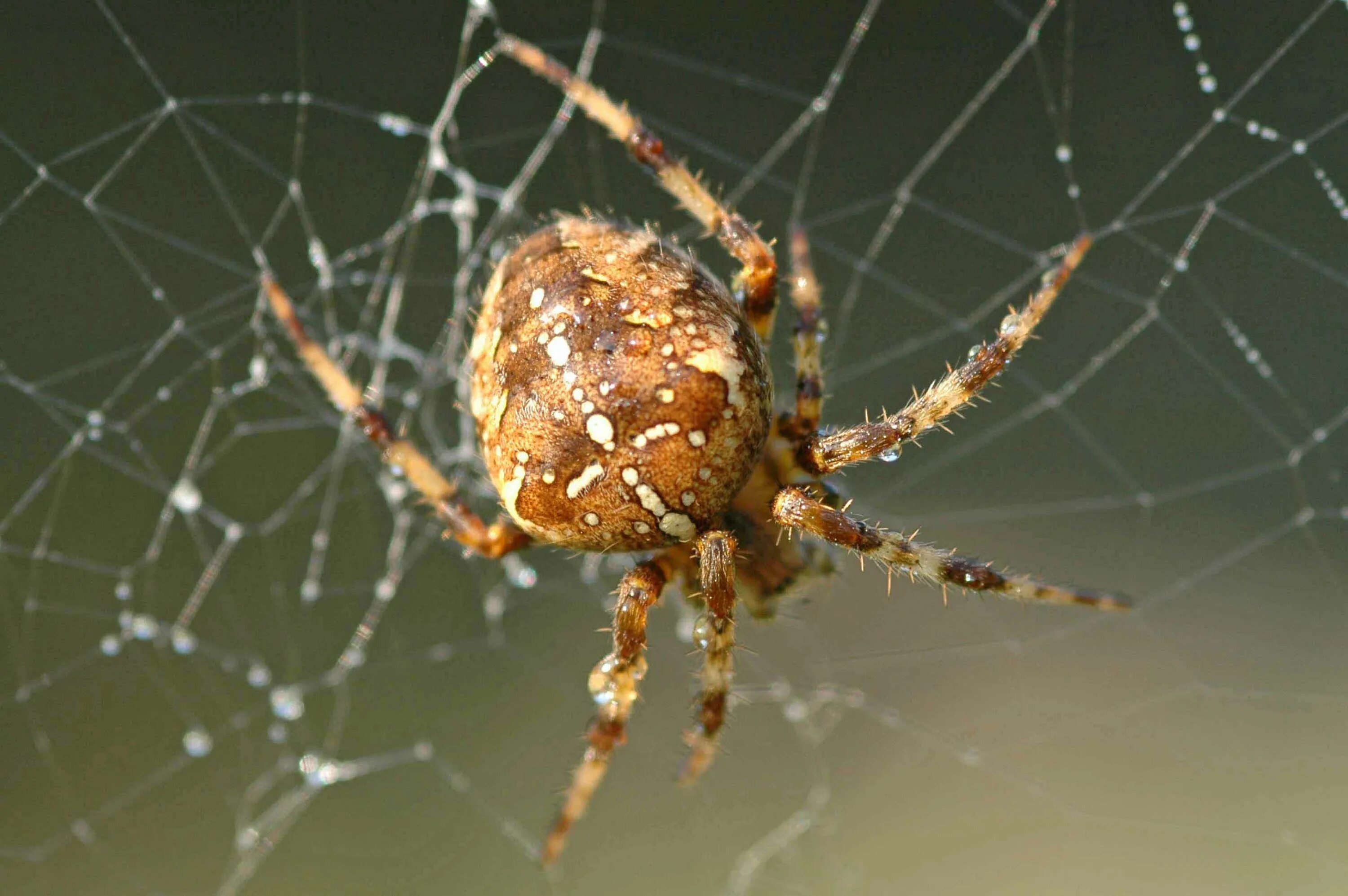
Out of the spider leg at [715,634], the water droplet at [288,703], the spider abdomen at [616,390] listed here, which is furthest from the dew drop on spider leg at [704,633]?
the water droplet at [288,703]

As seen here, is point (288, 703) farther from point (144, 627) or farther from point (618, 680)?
point (618, 680)

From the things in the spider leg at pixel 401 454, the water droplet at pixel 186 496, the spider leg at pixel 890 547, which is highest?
the water droplet at pixel 186 496

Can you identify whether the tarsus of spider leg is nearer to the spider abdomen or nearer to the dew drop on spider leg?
the spider abdomen

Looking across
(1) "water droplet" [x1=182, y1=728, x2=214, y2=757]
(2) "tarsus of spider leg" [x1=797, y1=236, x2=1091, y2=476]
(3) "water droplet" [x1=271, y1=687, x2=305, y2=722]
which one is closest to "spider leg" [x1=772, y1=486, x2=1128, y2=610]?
(2) "tarsus of spider leg" [x1=797, y1=236, x2=1091, y2=476]

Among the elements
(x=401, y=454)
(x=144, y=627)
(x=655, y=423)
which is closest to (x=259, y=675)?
(x=144, y=627)

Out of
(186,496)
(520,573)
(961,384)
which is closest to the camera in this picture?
(961,384)

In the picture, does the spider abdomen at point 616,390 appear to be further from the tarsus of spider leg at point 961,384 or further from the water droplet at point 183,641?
the water droplet at point 183,641
